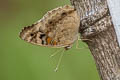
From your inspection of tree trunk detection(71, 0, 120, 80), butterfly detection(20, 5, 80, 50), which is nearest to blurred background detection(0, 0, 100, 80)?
butterfly detection(20, 5, 80, 50)

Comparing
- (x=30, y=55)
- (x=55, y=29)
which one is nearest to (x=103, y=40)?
(x=55, y=29)

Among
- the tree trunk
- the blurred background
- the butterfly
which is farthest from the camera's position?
the blurred background

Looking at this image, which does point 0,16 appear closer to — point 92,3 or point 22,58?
point 22,58

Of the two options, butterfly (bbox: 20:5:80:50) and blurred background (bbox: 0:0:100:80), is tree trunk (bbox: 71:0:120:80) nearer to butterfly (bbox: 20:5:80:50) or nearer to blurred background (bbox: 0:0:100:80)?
butterfly (bbox: 20:5:80:50)

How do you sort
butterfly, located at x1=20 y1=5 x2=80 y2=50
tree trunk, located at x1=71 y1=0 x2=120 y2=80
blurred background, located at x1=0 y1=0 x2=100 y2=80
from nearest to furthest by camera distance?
tree trunk, located at x1=71 y1=0 x2=120 y2=80 → butterfly, located at x1=20 y1=5 x2=80 y2=50 → blurred background, located at x1=0 y1=0 x2=100 y2=80

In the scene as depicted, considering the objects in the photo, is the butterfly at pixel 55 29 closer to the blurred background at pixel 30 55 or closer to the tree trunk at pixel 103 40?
the tree trunk at pixel 103 40

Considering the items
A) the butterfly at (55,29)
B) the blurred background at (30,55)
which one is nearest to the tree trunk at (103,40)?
the butterfly at (55,29)

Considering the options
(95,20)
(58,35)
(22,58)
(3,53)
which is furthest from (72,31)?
(3,53)
